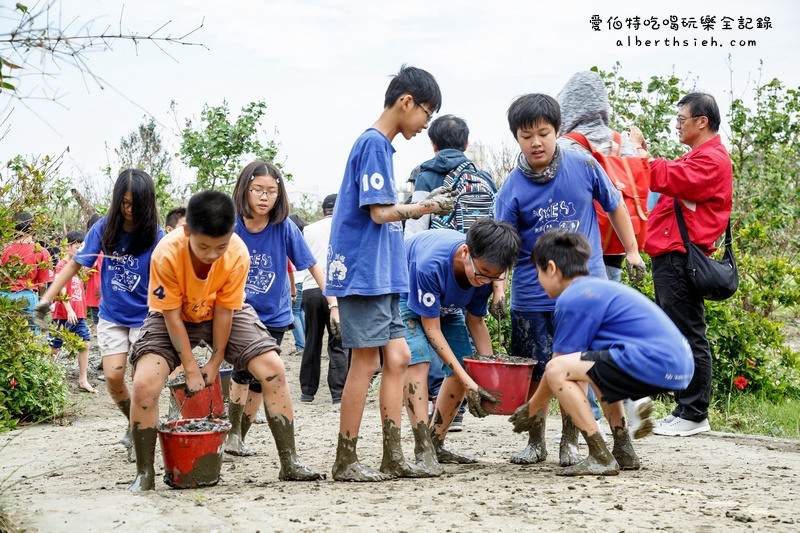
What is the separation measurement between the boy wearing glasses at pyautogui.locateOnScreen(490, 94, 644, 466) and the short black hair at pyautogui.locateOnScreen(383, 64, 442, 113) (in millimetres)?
598

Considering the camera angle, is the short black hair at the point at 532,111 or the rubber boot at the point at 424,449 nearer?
the rubber boot at the point at 424,449

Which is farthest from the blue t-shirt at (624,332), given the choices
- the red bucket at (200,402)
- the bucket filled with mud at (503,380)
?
the red bucket at (200,402)

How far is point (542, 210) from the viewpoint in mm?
4598

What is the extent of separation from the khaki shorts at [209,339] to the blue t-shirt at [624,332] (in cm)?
146

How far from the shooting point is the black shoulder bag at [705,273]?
5492mm

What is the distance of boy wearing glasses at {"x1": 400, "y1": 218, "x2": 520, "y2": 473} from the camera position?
4.23 metres

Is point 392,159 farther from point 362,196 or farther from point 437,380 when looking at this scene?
point 437,380

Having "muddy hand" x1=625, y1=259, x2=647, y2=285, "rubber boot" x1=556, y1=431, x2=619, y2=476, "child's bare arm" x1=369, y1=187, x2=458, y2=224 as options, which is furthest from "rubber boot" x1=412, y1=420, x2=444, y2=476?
"muddy hand" x1=625, y1=259, x2=647, y2=285

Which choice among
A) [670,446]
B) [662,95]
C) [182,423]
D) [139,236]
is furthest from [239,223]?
[662,95]

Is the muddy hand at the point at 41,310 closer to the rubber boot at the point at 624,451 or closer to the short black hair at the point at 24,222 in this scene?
the short black hair at the point at 24,222

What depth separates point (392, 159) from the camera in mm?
4031

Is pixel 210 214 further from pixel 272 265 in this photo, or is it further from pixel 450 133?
pixel 450 133

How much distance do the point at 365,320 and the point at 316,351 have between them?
3958mm

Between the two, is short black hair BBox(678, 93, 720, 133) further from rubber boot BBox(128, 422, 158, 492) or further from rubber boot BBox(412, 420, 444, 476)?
rubber boot BBox(128, 422, 158, 492)
